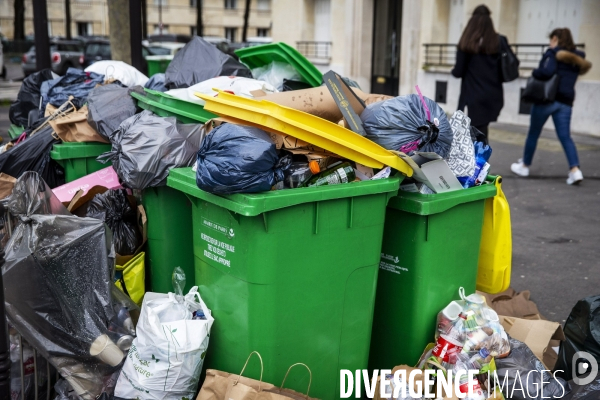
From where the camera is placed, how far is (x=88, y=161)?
164 inches

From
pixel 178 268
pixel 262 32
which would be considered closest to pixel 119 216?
pixel 178 268

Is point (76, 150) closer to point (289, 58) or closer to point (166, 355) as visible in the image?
point (289, 58)

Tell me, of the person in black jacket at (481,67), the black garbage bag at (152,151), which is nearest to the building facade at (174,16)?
the person in black jacket at (481,67)

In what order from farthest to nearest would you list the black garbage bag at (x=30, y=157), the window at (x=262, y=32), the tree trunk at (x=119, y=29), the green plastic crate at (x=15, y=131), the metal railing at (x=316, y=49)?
the window at (x=262, y=32) < the metal railing at (x=316, y=49) < the tree trunk at (x=119, y=29) < the green plastic crate at (x=15, y=131) < the black garbage bag at (x=30, y=157)

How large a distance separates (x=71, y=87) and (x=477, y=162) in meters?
3.27

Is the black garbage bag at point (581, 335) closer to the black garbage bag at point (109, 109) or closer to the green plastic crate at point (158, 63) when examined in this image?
the black garbage bag at point (109, 109)

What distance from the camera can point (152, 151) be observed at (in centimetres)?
322

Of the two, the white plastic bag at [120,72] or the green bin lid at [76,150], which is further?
the white plastic bag at [120,72]

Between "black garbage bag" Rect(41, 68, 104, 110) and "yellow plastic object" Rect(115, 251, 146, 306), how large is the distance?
68.2 inches

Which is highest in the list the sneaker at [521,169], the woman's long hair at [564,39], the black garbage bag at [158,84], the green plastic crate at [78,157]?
the woman's long hair at [564,39]

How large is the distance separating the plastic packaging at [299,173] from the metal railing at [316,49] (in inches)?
643

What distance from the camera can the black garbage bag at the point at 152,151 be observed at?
3.22 meters

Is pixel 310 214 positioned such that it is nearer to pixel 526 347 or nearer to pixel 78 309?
pixel 78 309

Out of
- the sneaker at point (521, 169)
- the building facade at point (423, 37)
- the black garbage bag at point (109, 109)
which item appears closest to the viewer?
the black garbage bag at point (109, 109)
